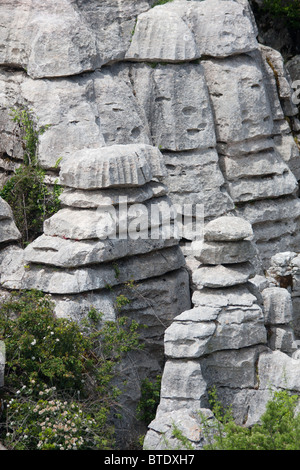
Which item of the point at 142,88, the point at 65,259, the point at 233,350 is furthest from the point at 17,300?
the point at 142,88

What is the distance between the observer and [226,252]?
12391mm

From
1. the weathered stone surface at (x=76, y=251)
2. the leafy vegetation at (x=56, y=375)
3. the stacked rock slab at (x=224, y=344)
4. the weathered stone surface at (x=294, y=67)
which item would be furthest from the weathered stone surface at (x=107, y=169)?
the weathered stone surface at (x=294, y=67)

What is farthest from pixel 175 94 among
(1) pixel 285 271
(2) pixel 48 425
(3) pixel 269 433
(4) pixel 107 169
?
(3) pixel 269 433

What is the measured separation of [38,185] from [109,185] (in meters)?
2.24

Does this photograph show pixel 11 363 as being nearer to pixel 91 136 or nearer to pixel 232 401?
pixel 232 401

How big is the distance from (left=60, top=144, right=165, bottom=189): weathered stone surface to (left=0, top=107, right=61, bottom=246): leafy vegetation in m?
1.32

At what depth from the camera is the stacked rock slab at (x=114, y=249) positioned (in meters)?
12.3

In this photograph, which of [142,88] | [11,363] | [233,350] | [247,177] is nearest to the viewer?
[11,363]

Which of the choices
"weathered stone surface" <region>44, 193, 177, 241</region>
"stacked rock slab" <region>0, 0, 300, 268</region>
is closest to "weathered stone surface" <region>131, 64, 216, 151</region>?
"stacked rock slab" <region>0, 0, 300, 268</region>

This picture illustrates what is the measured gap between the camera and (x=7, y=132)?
15.3 m

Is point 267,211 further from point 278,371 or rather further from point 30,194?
point 278,371

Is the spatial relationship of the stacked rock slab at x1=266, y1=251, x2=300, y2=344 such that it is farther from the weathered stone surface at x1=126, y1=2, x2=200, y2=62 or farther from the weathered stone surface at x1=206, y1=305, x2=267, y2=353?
the weathered stone surface at x1=126, y1=2, x2=200, y2=62

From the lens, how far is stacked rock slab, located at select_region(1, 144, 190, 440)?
1227cm

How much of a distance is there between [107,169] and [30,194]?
225 cm
